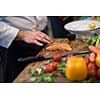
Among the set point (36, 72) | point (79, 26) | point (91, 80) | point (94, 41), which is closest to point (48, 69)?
point (36, 72)

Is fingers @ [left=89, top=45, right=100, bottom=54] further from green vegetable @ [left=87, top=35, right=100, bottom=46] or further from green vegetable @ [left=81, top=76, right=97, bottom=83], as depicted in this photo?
green vegetable @ [left=81, top=76, right=97, bottom=83]

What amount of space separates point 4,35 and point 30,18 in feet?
0.60

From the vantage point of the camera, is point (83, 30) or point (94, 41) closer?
point (94, 41)

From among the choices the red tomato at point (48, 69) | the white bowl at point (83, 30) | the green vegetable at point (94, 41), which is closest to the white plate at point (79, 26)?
the white bowl at point (83, 30)

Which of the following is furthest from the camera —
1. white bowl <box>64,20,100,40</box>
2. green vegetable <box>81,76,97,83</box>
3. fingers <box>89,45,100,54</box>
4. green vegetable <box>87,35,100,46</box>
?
white bowl <box>64,20,100,40</box>

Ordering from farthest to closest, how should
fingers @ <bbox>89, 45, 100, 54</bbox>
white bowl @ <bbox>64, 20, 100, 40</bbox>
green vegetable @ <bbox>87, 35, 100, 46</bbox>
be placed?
white bowl @ <bbox>64, 20, 100, 40</bbox>, green vegetable @ <bbox>87, 35, 100, 46</bbox>, fingers @ <bbox>89, 45, 100, 54</bbox>

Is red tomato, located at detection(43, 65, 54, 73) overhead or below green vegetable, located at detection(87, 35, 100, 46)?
overhead

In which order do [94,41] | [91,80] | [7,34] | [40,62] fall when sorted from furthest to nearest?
[7,34], [94,41], [40,62], [91,80]

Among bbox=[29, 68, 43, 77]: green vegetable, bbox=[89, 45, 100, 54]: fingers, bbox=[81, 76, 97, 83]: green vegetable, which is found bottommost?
bbox=[81, 76, 97, 83]: green vegetable

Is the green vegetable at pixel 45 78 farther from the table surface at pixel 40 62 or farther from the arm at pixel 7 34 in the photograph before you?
the arm at pixel 7 34

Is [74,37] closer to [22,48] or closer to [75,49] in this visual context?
[75,49]

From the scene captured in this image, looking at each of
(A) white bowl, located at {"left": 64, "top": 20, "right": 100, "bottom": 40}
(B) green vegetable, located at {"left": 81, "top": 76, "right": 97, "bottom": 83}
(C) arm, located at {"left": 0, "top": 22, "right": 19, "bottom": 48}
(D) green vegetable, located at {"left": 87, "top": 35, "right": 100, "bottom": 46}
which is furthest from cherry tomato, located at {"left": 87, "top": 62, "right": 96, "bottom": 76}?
(C) arm, located at {"left": 0, "top": 22, "right": 19, "bottom": 48}

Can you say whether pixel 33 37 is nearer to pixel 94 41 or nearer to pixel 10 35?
pixel 10 35
